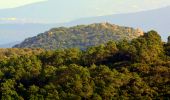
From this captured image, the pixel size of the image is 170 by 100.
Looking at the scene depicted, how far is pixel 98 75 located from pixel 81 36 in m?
92.1

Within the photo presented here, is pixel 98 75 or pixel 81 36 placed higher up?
pixel 98 75

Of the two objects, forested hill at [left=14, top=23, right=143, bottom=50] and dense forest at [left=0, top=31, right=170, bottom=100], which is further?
forested hill at [left=14, top=23, right=143, bottom=50]

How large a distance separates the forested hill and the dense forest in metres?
72.2

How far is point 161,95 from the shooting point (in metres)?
34.1

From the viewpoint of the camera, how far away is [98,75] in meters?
36.7

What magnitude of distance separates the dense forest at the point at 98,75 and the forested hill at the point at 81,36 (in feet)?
237

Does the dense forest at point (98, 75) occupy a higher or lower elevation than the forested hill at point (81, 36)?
higher

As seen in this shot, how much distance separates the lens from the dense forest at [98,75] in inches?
1364

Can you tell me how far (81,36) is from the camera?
128625mm

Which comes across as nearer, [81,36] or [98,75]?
[98,75]

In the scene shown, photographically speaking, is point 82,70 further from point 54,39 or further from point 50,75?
point 54,39

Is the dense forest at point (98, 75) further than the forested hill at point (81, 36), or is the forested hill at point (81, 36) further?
the forested hill at point (81, 36)

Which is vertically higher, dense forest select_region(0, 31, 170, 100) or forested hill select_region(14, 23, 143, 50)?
dense forest select_region(0, 31, 170, 100)

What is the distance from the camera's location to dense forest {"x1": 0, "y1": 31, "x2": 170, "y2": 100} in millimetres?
34656
